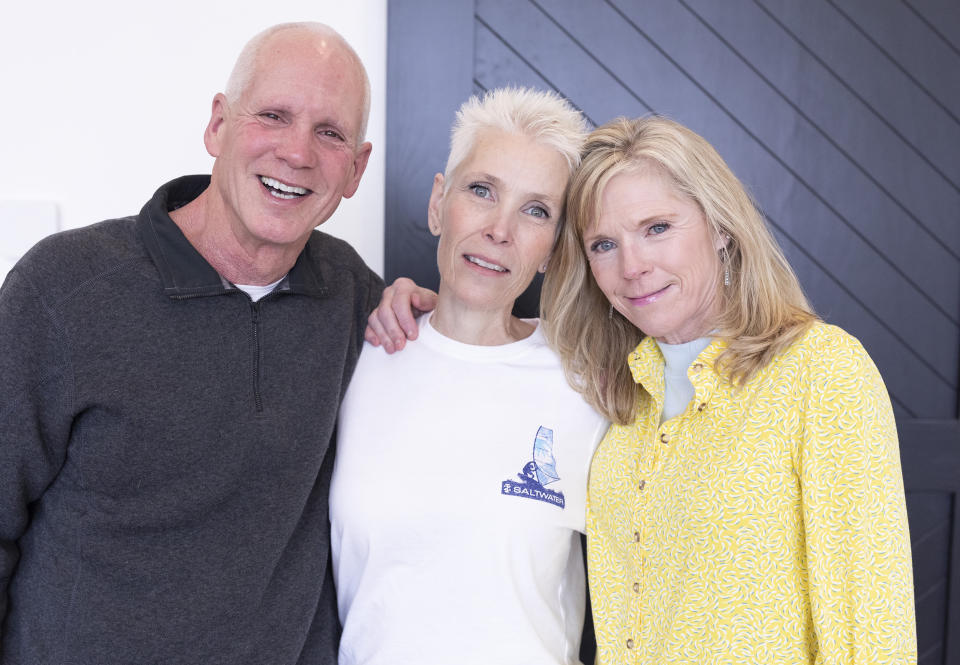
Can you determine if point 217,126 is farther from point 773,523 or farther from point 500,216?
point 773,523

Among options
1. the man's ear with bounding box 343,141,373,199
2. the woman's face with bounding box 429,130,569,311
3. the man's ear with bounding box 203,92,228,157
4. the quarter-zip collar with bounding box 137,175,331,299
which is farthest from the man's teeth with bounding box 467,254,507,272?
the man's ear with bounding box 203,92,228,157

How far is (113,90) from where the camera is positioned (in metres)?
1.94

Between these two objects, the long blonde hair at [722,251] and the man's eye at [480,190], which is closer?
the long blonde hair at [722,251]

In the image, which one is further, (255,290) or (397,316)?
(397,316)

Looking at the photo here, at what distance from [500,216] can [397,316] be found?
330 millimetres

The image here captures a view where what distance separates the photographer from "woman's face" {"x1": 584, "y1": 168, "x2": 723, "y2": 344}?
1.39 metres

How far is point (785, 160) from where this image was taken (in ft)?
6.75

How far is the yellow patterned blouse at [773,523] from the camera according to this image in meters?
1.13

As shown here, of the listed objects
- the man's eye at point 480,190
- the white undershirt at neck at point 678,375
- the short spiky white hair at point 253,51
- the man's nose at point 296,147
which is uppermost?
the short spiky white hair at point 253,51

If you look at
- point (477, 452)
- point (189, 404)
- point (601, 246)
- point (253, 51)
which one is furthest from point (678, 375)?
point (253, 51)

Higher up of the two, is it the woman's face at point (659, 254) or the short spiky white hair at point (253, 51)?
the short spiky white hair at point (253, 51)

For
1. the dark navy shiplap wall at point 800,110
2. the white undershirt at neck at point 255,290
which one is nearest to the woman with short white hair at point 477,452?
the white undershirt at neck at point 255,290

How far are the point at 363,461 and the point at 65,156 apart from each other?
125 centimetres

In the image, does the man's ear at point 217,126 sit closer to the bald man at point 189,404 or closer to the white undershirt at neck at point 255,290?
the bald man at point 189,404
